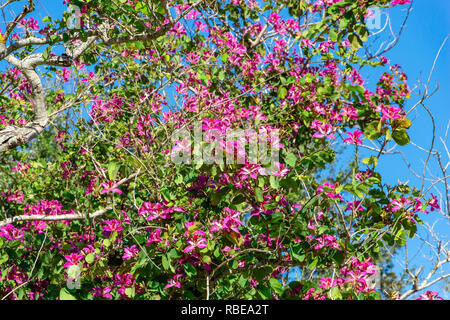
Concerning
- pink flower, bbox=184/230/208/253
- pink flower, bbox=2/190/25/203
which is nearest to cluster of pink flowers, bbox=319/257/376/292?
pink flower, bbox=184/230/208/253

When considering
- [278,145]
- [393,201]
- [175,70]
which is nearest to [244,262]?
[278,145]

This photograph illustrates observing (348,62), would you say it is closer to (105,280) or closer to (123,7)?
(123,7)

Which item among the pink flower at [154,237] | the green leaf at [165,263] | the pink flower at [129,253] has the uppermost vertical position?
the pink flower at [154,237]

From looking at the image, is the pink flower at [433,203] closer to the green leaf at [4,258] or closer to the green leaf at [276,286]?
the green leaf at [276,286]

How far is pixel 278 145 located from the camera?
2.90m

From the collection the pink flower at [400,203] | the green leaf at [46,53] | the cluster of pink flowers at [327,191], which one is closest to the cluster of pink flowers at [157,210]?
the cluster of pink flowers at [327,191]

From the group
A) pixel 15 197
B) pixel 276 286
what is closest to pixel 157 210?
pixel 276 286

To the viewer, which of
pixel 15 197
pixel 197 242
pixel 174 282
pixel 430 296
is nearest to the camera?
pixel 430 296

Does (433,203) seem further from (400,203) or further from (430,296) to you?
(430,296)

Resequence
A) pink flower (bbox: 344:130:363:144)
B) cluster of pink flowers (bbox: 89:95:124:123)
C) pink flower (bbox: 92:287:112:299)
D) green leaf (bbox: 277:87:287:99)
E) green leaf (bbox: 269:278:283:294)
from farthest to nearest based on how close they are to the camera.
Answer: cluster of pink flowers (bbox: 89:95:124:123)
green leaf (bbox: 277:87:287:99)
pink flower (bbox: 92:287:112:299)
green leaf (bbox: 269:278:283:294)
pink flower (bbox: 344:130:363:144)

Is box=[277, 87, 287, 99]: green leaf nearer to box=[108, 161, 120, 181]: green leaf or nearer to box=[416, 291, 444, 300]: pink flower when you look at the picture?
box=[108, 161, 120, 181]: green leaf

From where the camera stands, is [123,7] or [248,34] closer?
[123,7]

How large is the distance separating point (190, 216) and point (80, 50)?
1470 millimetres

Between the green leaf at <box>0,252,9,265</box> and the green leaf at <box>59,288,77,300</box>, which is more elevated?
the green leaf at <box>0,252,9,265</box>
